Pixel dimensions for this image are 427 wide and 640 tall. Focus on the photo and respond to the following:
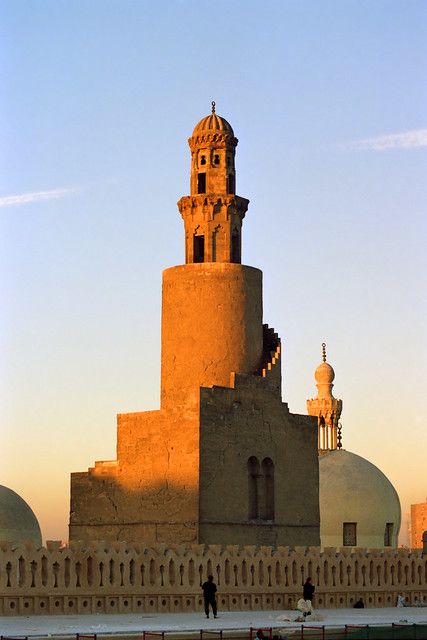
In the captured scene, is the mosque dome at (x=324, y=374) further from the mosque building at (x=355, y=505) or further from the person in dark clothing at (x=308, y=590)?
the person in dark clothing at (x=308, y=590)

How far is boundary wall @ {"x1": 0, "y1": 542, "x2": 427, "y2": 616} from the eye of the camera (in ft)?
78.5

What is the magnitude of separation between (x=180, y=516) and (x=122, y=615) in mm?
5344

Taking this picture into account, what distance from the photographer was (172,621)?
23.0 metres

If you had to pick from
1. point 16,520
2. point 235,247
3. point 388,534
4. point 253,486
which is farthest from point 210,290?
point 388,534

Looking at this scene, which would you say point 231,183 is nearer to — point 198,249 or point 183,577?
point 198,249

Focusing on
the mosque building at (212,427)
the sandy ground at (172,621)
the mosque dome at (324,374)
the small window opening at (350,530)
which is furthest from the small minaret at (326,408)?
the sandy ground at (172,621)

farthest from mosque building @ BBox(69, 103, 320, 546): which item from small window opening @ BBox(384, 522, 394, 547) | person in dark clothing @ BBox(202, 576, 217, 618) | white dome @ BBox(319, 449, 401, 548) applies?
small window opening @ BBox(384, 522, 394, 547)

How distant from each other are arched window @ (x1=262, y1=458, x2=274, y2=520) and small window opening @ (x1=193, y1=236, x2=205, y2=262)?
202 inches

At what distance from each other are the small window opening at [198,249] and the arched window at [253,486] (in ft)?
16.7

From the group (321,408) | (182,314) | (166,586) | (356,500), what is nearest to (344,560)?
(166,586)

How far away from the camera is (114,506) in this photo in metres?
31.3

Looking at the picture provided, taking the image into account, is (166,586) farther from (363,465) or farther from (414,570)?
(363,465)

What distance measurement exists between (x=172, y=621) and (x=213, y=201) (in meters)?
12.4

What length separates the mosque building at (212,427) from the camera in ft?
98.2
